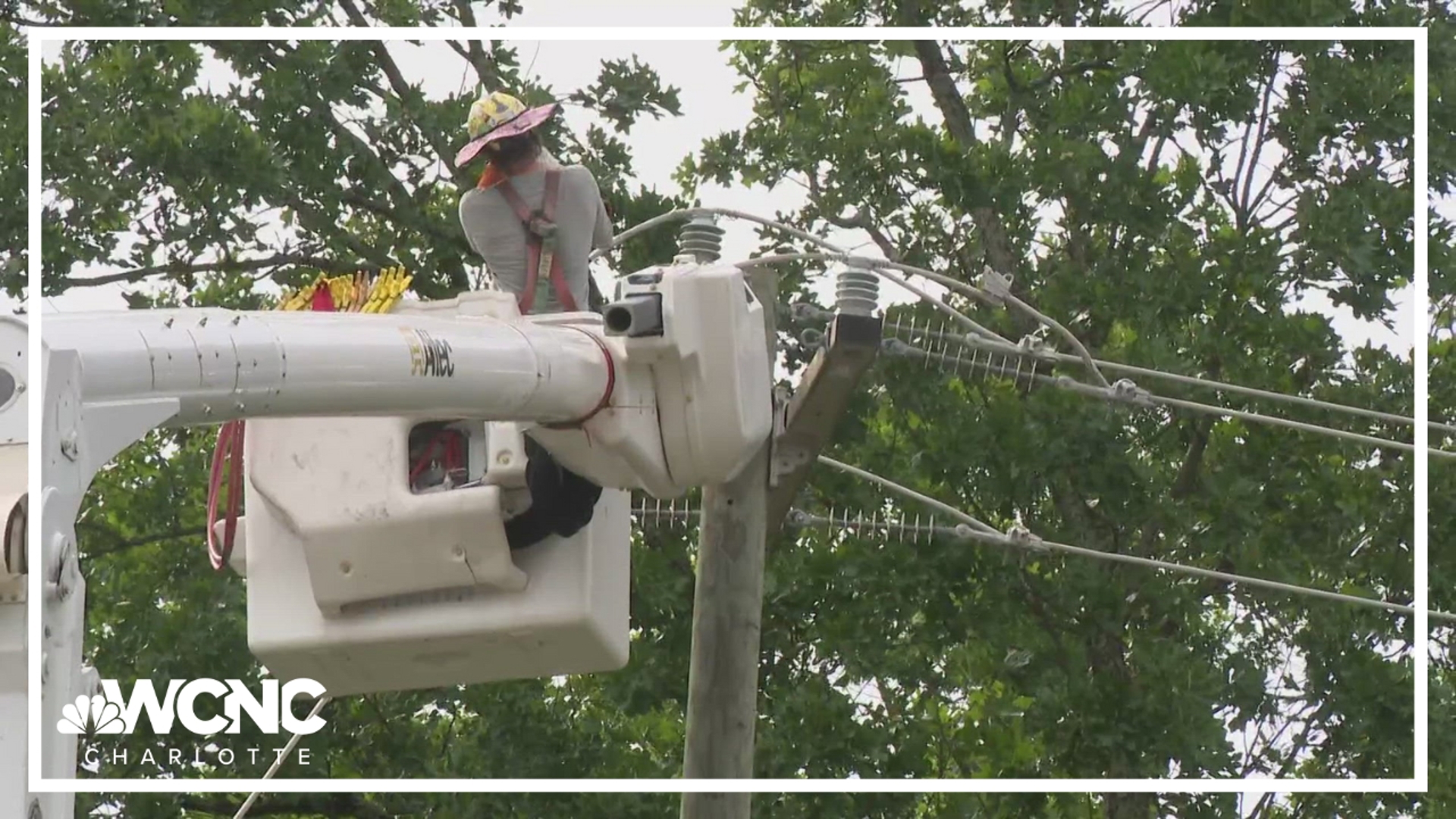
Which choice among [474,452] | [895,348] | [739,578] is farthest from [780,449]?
[474,452]

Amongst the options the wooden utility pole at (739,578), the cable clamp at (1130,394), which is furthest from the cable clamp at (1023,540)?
the wooden utility pole at (739,578)

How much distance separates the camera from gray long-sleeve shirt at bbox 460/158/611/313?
279 inches

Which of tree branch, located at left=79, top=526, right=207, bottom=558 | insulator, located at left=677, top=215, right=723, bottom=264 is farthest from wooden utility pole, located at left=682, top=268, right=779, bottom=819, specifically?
tree branch, located at left=79, top=526, right=207, bottom=558

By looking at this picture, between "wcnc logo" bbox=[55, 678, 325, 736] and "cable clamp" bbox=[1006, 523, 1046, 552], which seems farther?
"wcnc logo" bbox=[55, 678, 325, 736]

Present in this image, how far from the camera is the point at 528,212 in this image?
707cm

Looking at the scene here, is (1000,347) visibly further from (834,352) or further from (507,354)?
(507,354)

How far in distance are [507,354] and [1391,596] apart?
7.11 metres

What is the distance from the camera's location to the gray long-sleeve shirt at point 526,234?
709 cm

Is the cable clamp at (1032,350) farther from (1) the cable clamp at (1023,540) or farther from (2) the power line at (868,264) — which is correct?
(1) the cable clamp at (1023,540)

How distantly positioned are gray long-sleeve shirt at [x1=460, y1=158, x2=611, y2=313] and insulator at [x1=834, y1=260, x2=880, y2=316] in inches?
24.9

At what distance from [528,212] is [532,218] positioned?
2 centimetres

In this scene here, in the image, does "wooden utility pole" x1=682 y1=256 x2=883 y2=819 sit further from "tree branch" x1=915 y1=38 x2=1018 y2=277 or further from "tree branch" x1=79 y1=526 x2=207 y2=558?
"tree branch" x1=915 y1=38 x2=1018 y2=277

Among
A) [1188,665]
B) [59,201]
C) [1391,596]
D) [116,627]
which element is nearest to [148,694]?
[116,627]

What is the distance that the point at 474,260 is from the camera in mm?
12156
